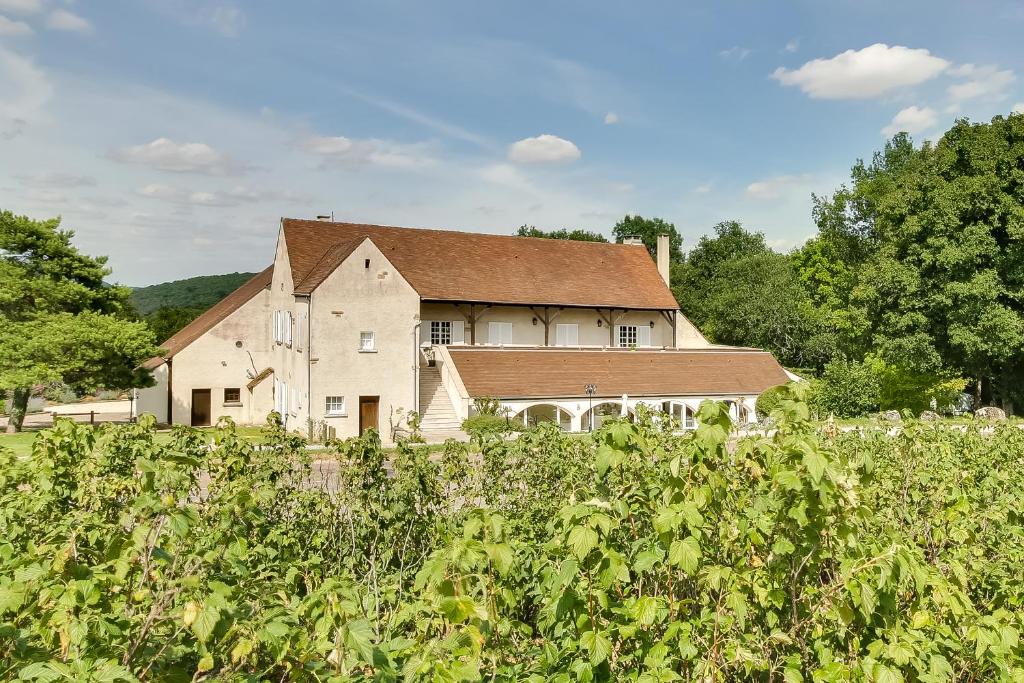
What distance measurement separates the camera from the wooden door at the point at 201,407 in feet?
112

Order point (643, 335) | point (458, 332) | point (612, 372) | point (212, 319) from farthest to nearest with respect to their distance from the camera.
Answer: point (643, 335)
point (212, 319)
point (458, 332)
point (612, 372)

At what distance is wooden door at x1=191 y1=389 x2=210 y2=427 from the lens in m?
34.2

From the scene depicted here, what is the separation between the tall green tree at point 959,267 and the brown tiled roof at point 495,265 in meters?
11.7

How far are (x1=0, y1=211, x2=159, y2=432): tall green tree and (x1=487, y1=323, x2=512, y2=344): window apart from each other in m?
15.5

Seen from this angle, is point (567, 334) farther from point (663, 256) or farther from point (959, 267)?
point (959, 267)

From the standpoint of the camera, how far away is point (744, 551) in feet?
14.5

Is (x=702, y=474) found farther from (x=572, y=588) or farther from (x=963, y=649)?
(x=963, y=649)

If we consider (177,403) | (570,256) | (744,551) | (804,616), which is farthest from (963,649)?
(570,256)

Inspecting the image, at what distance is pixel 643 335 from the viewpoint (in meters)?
40.2

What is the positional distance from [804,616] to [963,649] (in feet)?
3.25

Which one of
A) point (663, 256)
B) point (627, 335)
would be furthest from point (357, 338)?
point (663, 256)

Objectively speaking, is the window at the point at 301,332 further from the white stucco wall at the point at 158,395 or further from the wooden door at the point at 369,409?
the white stucco wall at the point at 158,395

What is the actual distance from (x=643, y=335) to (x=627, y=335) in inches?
41.3

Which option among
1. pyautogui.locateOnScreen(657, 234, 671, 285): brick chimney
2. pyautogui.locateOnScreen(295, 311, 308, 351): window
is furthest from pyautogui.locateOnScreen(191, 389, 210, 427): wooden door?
pyautogui.locateOnScreen(657, 234, 671, 285): brick chimney
